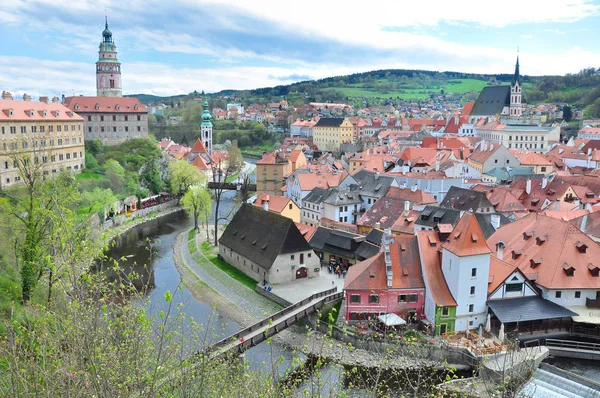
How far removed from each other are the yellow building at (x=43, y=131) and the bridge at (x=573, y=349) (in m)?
43.7

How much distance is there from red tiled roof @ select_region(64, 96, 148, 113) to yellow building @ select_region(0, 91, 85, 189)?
23.7 feet

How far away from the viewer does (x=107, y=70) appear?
97.8m

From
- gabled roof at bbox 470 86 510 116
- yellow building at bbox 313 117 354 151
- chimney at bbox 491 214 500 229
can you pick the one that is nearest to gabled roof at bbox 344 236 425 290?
chimney at bbox 491 214 500 229

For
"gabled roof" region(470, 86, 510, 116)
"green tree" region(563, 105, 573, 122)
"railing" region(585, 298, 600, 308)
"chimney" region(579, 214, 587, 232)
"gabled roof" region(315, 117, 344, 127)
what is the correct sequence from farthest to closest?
"green tree" region(563, 105, 573, 122)
"gabled roof" region(315, 117, 344, 127)
"gabled roof" region(470, 86, 510, 116)
"chimney" region(579, 214, 587, 232)
"railing" region(585, 298, 600, 308)

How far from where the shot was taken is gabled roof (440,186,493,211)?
143 feet

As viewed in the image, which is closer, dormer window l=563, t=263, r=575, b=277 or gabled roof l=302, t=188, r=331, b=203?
dormer window l=563, t=263, r=575, b=277

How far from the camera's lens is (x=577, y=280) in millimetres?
27609

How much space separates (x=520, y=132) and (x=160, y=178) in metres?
61.7

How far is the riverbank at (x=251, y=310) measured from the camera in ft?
80.9

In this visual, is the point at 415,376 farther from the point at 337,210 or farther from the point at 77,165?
the point at 77,165

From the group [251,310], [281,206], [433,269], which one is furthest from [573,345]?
[281,206]

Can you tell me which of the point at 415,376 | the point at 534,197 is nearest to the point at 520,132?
the point at 534,197

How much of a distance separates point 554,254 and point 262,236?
743 inches

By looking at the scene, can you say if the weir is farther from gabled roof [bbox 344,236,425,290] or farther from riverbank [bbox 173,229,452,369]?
gabled roof [bbox 344,236,425,290]
